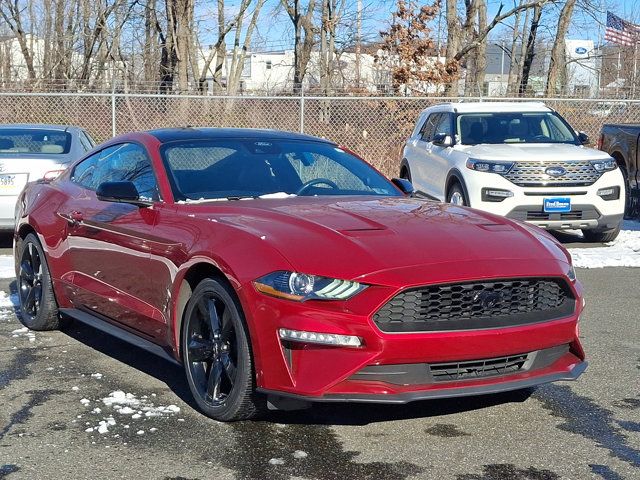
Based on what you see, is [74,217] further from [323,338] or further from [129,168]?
[323,338]

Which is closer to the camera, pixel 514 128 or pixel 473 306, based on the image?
pixel 473 306

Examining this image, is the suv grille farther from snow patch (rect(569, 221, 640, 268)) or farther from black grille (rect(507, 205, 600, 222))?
snow patch (rect(569, 221, 640, 268))

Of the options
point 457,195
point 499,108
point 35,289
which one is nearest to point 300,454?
point 35,289

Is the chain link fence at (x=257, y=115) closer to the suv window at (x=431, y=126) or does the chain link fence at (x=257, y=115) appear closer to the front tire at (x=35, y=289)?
the suv window at (x=431, y=126)

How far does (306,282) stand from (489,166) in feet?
24.4

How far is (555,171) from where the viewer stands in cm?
1112

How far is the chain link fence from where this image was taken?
1817 cm

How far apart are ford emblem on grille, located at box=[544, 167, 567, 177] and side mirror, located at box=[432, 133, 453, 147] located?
5.29 feet

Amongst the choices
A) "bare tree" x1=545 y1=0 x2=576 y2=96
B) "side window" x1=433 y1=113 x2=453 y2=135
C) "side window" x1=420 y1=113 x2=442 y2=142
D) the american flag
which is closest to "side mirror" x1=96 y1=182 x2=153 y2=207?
"side window" x1=433 y1=113 x2=453 y2=135

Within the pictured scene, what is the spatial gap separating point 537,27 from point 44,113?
67.8ft

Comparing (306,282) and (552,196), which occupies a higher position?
(306,282)

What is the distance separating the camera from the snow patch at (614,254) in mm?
10359

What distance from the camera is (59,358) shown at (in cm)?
621

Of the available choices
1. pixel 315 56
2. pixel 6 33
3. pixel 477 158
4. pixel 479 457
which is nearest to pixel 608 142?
pixel 477 158
